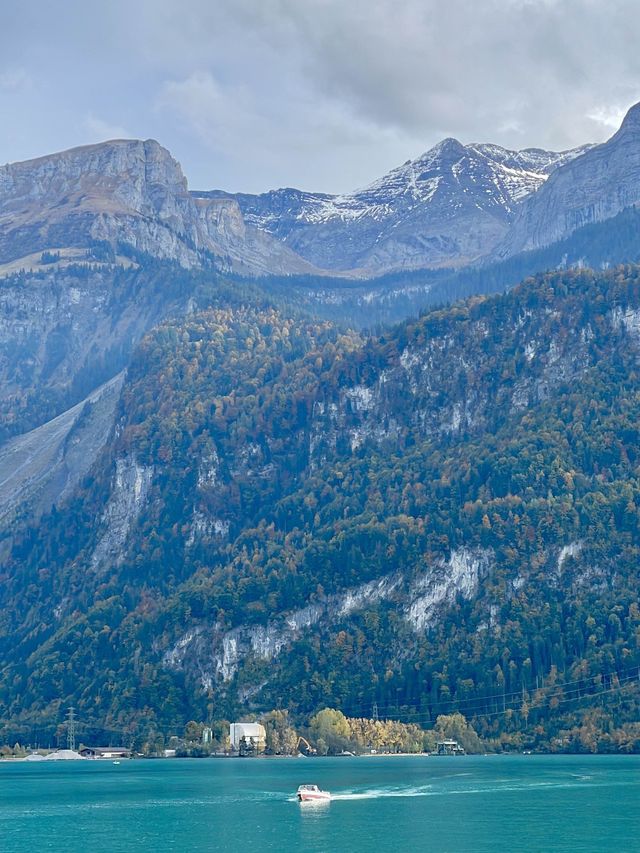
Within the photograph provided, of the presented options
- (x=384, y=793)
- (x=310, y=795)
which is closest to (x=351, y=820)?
(x=310, y=795)

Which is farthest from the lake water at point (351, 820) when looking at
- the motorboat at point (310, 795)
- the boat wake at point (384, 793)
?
the motorboat at point (310, 795)

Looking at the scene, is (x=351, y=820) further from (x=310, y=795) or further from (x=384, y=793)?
(x=384, y=793)

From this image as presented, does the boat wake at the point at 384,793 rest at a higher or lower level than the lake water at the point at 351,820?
higher

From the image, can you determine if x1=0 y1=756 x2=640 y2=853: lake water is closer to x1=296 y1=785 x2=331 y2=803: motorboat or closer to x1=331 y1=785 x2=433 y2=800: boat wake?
x1=331 y1=785 x2=433 y2=800: boat wake

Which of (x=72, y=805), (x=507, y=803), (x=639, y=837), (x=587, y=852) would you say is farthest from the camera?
(x=72, y=805)

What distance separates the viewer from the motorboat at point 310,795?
17962 centimetres

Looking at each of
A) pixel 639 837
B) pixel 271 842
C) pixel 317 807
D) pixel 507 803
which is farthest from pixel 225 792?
pixel 639 837

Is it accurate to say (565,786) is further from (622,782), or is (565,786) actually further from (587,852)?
(587,852)

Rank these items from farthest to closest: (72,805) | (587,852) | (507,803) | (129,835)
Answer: (72,805), (507,803), (129,835), (587,852)

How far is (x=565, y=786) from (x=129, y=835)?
2661 inches

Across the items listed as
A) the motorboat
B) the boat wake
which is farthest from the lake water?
the motorboat

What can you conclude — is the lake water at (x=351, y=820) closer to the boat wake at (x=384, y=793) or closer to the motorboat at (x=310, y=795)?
the boat wake at (x=384, y=793)

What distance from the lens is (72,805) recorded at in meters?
188

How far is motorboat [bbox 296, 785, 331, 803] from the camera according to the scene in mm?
179625
